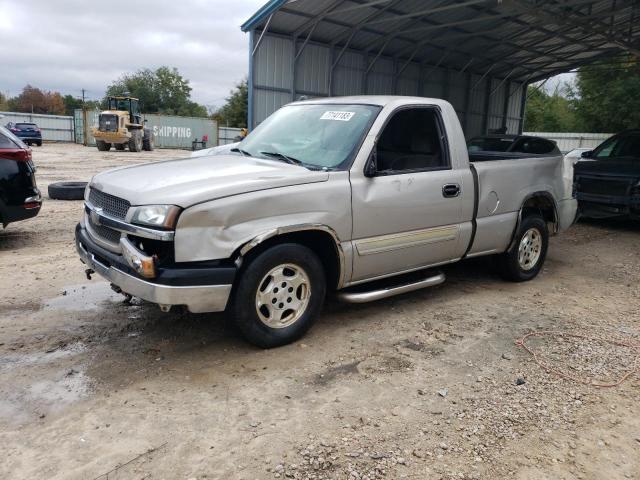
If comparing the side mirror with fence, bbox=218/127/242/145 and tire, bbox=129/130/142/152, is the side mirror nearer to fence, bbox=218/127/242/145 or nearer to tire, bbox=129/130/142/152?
tire, bbox=129/130/142/152

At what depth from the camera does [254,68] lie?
14.9 meters

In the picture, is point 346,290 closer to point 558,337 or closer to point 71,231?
point 558,337

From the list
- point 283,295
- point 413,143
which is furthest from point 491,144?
point 283,295

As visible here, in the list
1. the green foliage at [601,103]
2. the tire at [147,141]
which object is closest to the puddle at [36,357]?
the green foliage at [601,103]

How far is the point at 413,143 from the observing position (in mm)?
5172

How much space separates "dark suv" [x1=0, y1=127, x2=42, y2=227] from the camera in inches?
256

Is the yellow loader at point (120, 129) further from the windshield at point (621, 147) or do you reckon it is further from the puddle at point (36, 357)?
the puddle at point (36, 357)

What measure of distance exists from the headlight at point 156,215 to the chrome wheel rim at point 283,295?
79 centimetres

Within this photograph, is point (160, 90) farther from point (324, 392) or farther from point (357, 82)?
point (324, 392)

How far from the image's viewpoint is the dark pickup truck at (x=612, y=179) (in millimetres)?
9562

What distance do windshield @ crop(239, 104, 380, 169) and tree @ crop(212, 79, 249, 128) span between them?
54772 millimetres

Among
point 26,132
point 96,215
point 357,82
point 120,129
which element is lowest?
point 96,215

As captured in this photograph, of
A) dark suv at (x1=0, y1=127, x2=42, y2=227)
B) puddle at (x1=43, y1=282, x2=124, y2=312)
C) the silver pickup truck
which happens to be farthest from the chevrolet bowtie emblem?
dark suv at (x1=0, y1=127, x2=42, y2=227)

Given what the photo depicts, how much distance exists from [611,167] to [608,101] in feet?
94.6
